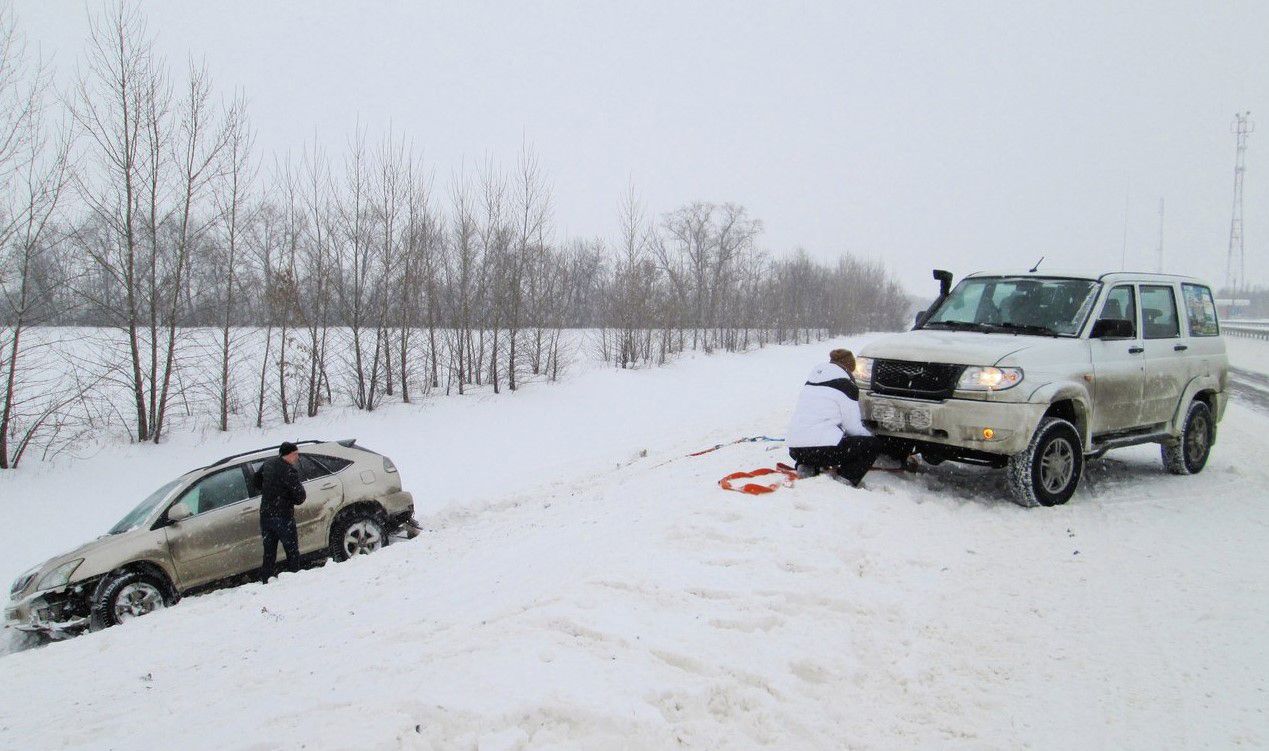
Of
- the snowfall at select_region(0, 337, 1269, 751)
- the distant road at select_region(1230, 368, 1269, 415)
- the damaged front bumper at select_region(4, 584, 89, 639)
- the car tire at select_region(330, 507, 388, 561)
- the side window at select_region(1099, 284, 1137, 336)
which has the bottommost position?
the damaged front bumper at select_region(4, 584, 89, 639)

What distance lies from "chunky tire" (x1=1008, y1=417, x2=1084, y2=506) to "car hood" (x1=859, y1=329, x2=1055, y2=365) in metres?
0.83

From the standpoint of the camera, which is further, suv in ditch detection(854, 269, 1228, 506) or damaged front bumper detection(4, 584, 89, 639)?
damaged front bumper detection(4, 584, 89, 639)

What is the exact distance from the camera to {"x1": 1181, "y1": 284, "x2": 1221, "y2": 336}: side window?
8.05 metres

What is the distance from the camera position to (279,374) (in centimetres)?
1872

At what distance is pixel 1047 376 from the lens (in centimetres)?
625

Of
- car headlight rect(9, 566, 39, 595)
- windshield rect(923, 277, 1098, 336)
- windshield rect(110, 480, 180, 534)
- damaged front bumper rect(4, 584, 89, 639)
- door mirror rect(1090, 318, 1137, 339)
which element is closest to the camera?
door mirror rect(1090, 318, 1137, 339)

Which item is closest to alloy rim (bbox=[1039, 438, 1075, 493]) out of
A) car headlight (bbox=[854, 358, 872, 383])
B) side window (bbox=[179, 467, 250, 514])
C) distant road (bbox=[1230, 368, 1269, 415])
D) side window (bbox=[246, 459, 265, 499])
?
car headlight (bbox=[854, 358, 872, 383])

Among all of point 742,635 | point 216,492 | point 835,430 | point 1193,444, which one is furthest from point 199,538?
point 1193,444

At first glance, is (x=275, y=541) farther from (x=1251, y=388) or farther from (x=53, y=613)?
(x=1251, y=388)

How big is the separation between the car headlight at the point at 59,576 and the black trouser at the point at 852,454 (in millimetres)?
8057

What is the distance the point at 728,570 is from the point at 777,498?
1599 millimetres

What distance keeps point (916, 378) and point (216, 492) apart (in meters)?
8.38

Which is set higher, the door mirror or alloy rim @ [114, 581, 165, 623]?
the door mirror

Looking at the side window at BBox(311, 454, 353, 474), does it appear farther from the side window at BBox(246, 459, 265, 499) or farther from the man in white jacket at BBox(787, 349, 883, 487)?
the man in white jacket at BBox(787, 349, 883, 487)
